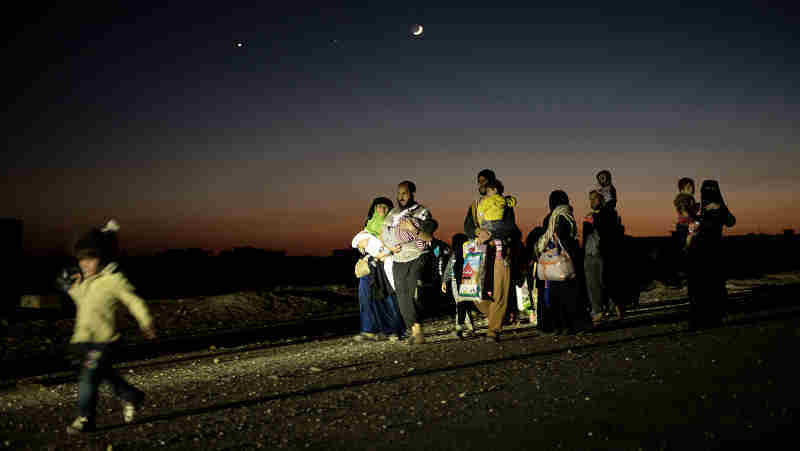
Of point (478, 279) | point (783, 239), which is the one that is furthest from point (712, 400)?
point (783, 239)

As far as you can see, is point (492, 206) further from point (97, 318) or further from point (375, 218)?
point (97, 318)

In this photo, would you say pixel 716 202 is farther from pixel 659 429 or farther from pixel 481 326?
pixel 659 429

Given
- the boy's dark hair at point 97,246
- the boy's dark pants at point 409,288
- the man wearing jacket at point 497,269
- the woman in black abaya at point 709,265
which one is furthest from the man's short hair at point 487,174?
the boy's dark hair at point 97,246

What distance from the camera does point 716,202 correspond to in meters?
9.58

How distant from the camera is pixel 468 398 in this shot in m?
5.86

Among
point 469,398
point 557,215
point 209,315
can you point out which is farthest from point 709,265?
point 209,315

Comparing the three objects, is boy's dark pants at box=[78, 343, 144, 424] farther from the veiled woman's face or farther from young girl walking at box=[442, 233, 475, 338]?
the veiled woman's face

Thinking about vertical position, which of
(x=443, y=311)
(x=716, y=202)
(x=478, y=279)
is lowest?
(x=443, y=311)

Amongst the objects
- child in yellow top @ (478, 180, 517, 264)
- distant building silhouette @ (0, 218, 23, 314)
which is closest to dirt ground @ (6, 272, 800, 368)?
distant building silhouette @ (0, 218, 23, 314)

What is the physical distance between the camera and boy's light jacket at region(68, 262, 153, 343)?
5.39 meters

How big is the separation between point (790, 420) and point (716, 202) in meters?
5.54

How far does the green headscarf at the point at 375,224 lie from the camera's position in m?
10.8

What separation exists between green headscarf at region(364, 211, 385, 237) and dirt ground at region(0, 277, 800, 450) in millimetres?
2132

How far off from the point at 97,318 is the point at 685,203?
789 centimetres
